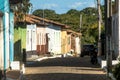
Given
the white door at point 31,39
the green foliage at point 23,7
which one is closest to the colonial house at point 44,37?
the white door at point 31,39

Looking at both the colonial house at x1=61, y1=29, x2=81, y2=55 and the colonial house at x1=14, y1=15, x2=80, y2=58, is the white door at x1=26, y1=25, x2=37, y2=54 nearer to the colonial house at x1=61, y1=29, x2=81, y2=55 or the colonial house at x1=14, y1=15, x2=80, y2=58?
the colonial house at x1=14, y1=15, x2=80, y2=58

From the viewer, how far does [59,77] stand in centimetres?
2427

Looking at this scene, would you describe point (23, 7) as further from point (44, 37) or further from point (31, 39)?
point (44, 37)

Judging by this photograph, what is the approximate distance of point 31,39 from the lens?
52219 millimetres

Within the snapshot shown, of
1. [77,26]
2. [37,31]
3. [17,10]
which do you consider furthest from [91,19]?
[17,10]

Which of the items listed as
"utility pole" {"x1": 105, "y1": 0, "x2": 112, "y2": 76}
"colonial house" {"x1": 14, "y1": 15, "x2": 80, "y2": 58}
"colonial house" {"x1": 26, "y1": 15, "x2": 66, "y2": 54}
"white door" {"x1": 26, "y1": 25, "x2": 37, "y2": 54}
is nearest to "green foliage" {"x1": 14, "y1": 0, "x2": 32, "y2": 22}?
"utility pole" {"x1": 105, "y1": 0, "x2": 112, "y2": 76}

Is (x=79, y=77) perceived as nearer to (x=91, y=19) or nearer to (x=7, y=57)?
(x=7, y=57)

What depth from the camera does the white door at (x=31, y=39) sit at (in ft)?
166

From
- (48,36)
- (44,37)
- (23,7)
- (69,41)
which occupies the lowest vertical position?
(69,41)

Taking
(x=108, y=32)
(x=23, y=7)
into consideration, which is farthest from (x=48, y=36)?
(x=108, y=32)

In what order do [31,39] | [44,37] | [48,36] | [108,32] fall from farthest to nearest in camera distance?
[48,36] < [44,37] < [31,39] < [108,32]

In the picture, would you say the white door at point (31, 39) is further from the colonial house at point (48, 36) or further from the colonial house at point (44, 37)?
the colonial house at point (48, 36)

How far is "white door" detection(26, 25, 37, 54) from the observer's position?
166ft

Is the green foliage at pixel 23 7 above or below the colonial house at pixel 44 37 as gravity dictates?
above
